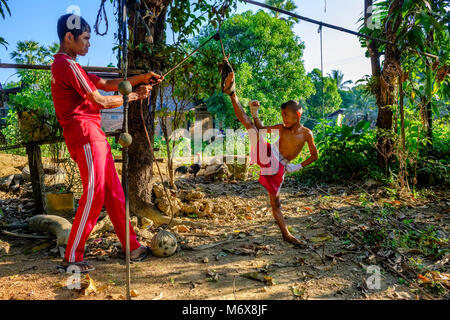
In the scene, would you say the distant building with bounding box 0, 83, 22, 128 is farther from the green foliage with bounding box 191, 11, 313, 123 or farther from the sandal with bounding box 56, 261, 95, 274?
the green foliage with bounding box 191, 11, 313, 123

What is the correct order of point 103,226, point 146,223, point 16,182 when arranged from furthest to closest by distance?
point 16,182 → point 146,223 → point 103,226

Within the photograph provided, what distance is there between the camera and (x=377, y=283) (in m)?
2.44

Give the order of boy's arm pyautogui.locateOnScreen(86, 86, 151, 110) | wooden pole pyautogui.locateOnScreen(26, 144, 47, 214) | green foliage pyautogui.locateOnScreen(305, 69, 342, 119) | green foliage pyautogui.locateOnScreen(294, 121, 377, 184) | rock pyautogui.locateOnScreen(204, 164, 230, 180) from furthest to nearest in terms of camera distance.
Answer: green foliage pyautogui.locateOnScreen(305, 69, 342, 119), rock pyautogui.locateOnScreen(204, 164, 230, 180), green foliage pyautogui.locateOnScreen(294, 121, 377, 184), wooden pole pyautogui.locateOnScreen(26, 144, 47, 214), boy's arm pyautogui.locateOnScreen(86, 86, 151, 110)

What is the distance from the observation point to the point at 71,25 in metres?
2.52

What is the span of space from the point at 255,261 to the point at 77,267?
1.55 m

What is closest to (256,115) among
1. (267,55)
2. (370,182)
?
(370,182)

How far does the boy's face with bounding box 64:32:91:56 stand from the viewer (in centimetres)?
256

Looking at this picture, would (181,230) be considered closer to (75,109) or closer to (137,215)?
(137,215)

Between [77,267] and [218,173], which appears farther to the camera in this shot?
[218,173]

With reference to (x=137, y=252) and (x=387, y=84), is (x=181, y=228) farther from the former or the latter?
(x=387, y=84)

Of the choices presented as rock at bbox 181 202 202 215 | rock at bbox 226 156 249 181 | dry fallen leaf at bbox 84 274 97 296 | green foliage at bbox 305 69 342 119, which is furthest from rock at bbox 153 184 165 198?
green foliage at bbox 305 69 342 119

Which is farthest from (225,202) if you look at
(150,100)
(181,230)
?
(150,100)

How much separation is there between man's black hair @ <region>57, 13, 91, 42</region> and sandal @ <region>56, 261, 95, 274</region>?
1.88 m

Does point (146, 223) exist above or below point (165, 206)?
below
